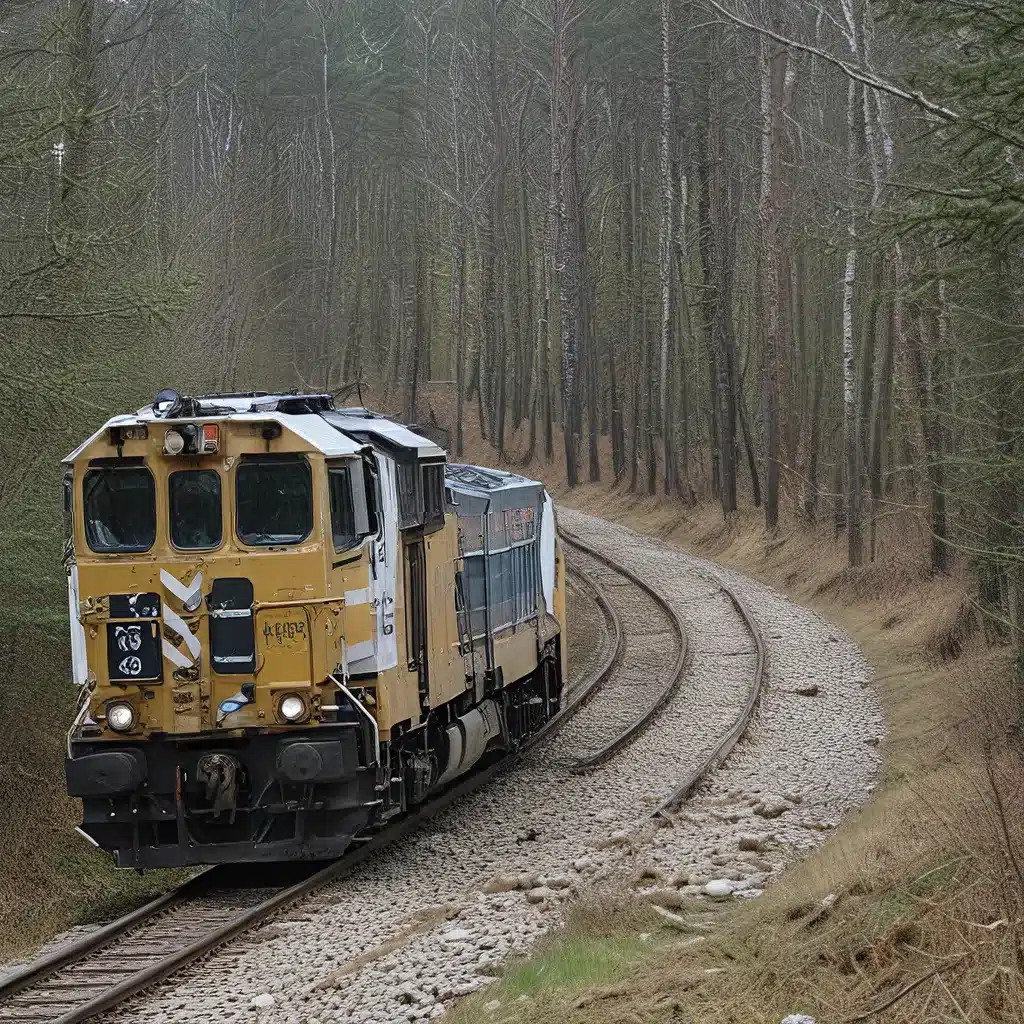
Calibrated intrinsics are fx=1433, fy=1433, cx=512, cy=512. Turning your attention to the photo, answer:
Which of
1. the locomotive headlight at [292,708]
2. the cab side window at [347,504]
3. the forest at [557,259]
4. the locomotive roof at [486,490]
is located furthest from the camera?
the locomotive roof at [486,490]

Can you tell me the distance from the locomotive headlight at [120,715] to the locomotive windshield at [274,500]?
1.48m

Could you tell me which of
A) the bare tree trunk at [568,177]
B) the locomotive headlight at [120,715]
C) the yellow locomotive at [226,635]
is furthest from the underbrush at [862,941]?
the bare tree trunk at [568,177]

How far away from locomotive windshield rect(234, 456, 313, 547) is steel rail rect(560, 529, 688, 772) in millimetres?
5810

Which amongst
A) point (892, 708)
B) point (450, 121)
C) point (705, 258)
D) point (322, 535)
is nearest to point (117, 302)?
point (322, 535)

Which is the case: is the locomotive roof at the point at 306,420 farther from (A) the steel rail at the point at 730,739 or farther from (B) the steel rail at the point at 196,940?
(A) the steel rail at the point at 730,739

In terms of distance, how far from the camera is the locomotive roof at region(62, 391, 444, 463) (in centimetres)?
1054

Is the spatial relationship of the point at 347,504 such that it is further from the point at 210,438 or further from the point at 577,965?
the point at 577,965

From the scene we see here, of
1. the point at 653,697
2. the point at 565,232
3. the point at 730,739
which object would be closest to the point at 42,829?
the point at 730,739

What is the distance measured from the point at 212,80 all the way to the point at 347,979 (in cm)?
3796

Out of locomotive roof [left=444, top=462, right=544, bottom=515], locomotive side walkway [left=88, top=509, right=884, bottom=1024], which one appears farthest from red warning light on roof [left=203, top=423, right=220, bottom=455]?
locomotive side walkway [left=88, top=509, right=884, bottom=1024]

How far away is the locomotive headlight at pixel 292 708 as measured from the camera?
1035 centimetres

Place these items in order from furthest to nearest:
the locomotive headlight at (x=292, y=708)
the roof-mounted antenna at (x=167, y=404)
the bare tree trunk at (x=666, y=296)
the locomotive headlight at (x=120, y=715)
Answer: the bare tree trunk at (x=666, y=296)
the roof-mounted antenna at (x=167, y=404)
the locomotive headlight at (x=120, y=715)
the locomotive headlight at (x=292, y=708)

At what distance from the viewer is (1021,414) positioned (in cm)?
1297

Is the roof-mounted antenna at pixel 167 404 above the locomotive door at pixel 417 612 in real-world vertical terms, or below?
above
